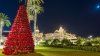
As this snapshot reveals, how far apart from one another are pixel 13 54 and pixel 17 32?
2325mm

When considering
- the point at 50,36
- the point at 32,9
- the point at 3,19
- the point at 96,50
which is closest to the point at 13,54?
the point at 96,50

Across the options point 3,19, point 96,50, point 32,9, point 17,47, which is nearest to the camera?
point 17,47

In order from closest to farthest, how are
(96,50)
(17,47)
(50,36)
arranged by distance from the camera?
1. (17,47)
2. (96,50)
3. (50,36)

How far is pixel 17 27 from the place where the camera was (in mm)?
28703

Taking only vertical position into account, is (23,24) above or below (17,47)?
above

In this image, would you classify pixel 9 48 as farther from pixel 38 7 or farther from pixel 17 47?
pixel 38 7

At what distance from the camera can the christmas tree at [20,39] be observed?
28250 millimetres

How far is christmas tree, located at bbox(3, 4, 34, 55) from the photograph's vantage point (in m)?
28.2

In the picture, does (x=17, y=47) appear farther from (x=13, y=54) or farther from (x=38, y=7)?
(x=38, y=7)

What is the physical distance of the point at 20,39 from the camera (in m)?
28.2

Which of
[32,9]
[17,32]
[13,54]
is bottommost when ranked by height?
[13,54]

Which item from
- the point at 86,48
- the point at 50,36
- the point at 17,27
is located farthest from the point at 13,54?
the point at 50,36

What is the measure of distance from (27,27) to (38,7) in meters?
43.5

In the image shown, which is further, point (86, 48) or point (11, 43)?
point (86, 48)
